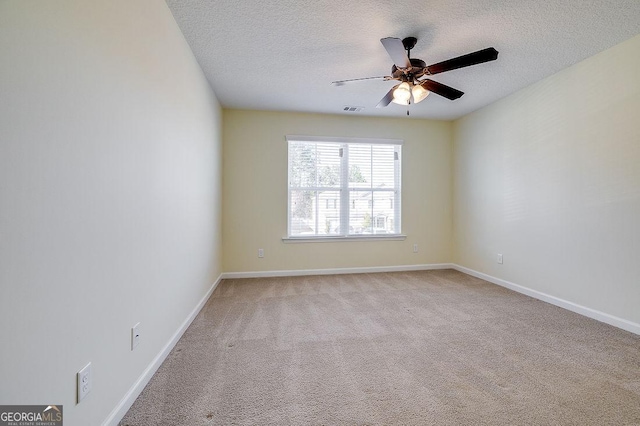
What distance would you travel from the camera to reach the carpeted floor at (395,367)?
1.44 m

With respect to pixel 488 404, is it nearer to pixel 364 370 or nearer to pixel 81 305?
pixel 364 370

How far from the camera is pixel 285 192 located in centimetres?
421

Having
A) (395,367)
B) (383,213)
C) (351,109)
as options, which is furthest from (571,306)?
(351,109)

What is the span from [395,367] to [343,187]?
9.63 feet

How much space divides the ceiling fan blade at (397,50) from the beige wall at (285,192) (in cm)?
→ 215

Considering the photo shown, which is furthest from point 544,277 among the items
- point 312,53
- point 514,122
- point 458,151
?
point 312,53

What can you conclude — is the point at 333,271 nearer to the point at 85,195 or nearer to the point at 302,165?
the point at 302,165

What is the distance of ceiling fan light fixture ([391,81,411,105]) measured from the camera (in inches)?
97.4

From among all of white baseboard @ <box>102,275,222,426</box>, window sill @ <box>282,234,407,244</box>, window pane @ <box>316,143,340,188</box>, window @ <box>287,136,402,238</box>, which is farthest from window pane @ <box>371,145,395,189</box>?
white baseboard @ <box>102,275,222,426</box>

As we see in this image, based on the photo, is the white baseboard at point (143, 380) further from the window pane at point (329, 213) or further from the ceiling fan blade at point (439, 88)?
the ceiling fan blade at point (439, 88)

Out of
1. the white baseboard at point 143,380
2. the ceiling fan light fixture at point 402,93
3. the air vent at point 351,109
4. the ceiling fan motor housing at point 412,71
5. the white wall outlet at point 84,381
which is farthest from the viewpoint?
the air vent at point 351,109

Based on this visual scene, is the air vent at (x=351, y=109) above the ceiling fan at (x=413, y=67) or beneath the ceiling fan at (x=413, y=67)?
above

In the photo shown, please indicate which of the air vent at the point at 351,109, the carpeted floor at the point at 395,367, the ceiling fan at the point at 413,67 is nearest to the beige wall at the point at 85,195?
the carpeted floor at the point at 395,367

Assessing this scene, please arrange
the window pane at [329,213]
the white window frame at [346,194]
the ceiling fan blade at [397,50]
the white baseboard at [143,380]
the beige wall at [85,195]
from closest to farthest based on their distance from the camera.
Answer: the beige wall at [85,195] → the white baseboard at [143,380] → the ceiling fan blade at [397,50] → the white window frame at [346,194] → the window pane at [329,213]
